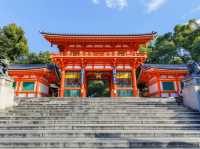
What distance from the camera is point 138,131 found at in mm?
5836

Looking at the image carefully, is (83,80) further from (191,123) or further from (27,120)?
(191,123)

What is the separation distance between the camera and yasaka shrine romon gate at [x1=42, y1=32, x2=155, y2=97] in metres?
15.1

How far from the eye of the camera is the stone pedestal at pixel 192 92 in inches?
307

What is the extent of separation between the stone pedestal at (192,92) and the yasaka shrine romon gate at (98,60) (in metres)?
6.12

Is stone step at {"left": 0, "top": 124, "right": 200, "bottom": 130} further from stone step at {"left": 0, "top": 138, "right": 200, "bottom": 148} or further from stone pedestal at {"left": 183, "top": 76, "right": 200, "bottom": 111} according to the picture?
stone pedestal at {"left": 183, "top": 76, "right": 200, "bottom": 111}

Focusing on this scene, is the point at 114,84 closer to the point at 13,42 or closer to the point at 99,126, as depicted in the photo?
the point at 99,126

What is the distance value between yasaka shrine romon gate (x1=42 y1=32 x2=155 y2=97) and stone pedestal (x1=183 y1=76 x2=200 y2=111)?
6120mm

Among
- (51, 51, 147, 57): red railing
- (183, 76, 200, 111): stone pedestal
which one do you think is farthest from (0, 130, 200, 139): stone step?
(51, 51, 147, 57): red railing

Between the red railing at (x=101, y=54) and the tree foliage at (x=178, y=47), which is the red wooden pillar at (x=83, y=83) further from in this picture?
the tree foliage at (x=178, y=47)

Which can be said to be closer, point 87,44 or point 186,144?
point 186,144

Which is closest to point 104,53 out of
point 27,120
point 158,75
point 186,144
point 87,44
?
point 87,44

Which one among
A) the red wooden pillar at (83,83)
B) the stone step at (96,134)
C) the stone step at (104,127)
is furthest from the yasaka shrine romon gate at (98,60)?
the stone step at (96,134)

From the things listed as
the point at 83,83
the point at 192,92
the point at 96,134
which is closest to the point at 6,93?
the point at 96,134

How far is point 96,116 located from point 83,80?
Answer: 810 cm
